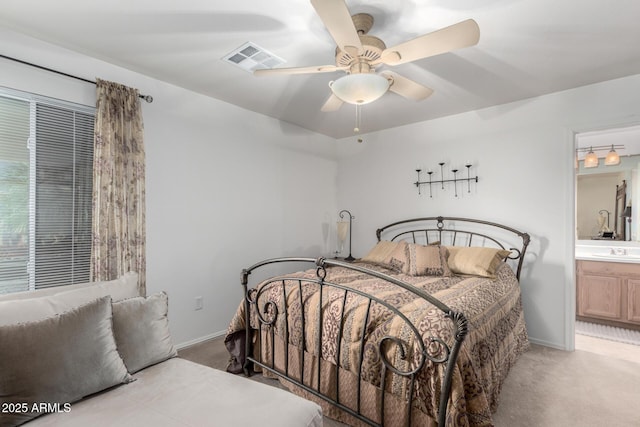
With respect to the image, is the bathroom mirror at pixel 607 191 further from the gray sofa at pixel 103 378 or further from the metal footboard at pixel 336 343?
the gray sofa at pixel 103 378

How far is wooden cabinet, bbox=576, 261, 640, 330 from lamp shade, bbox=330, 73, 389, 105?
391 cm

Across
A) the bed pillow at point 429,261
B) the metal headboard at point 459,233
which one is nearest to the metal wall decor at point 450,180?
the metal headboard at point 459,233

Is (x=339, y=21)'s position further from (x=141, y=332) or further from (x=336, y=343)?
(x=141, y=332)

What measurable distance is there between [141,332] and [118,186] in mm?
1396

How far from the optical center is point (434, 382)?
59.2 inches

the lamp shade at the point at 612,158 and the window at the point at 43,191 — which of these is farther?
the lamp shade at the point at 612,158

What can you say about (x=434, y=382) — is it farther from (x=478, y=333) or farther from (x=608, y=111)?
(x=608, y=111)

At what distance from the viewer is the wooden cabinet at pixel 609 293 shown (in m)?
3.65

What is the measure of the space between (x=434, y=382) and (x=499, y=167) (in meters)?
2.84

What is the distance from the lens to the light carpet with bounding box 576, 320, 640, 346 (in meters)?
3.41

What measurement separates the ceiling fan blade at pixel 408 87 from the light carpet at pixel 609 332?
3471mm

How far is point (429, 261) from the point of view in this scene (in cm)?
309

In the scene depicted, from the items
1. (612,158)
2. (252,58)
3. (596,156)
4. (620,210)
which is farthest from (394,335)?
(620,210)

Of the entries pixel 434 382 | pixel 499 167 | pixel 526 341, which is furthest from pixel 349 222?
pixel 434 382
